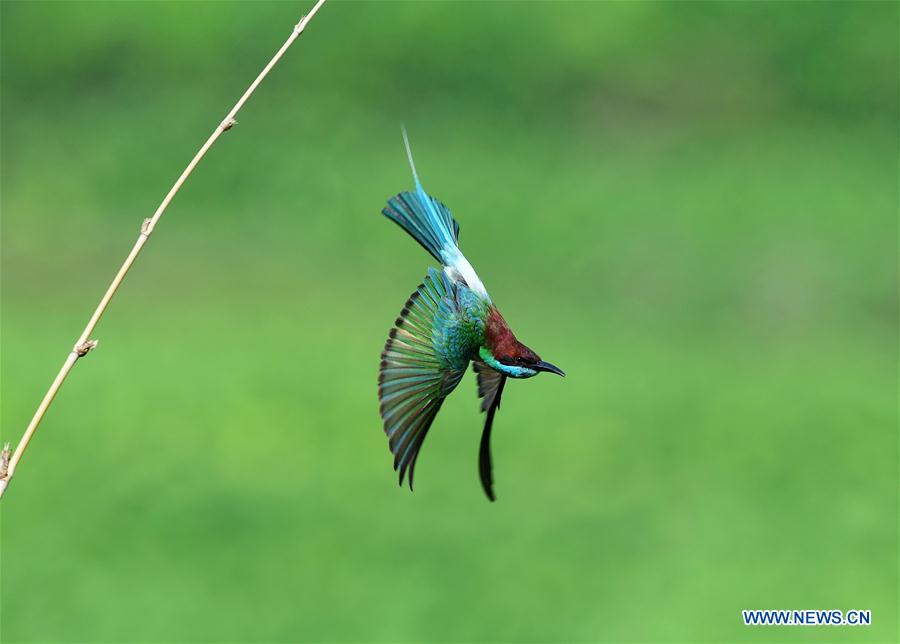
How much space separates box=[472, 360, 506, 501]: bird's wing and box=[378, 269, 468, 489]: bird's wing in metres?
0.10

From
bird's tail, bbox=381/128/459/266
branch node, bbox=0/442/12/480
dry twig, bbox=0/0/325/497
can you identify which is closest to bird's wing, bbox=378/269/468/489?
bird's tail, bbox=381/128/459/266

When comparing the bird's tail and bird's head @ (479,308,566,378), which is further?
the bird's tail

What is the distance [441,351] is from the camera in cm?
212

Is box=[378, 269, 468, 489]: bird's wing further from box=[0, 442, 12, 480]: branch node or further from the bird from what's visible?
box=[0, 442, 12, 480]: branch node

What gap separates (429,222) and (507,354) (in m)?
0.32

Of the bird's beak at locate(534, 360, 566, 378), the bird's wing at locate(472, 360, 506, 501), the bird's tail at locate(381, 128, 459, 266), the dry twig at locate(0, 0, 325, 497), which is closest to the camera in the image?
the dry twig at locate(0, 0, 325, 497)

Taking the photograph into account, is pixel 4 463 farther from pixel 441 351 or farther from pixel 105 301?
pixel 441 351

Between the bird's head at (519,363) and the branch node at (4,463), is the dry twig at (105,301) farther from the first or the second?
the bird's head at (519,363)

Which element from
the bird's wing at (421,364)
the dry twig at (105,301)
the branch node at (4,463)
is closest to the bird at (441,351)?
the bird's wing at (421,364)

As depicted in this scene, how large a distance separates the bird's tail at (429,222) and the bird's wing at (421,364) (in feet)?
0.35

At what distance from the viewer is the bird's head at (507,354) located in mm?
2047

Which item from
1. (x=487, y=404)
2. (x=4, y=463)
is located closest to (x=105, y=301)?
(x=4, y=463)

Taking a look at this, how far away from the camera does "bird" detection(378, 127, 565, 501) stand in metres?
2.01

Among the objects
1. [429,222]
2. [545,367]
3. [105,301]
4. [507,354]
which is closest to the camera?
[105,301]
